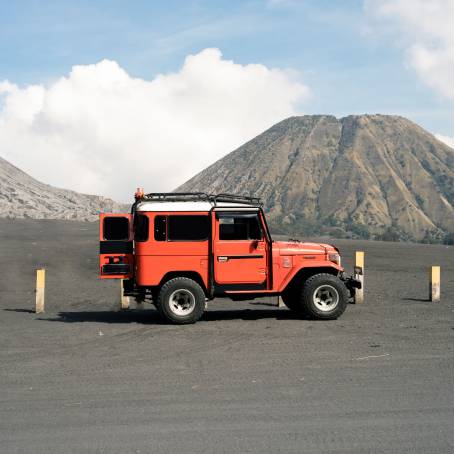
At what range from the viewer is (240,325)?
46.9 feet

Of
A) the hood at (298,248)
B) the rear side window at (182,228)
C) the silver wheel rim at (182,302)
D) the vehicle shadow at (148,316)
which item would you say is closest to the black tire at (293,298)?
the vehicle shadow at (148,316)

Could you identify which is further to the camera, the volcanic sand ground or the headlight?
the headlight

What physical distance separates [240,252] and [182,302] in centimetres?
169

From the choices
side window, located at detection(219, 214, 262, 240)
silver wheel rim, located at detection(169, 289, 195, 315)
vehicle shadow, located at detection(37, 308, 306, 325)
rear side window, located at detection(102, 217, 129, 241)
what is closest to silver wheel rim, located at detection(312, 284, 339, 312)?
vehicle shadow, located at detection(37, 308, 306, 325)

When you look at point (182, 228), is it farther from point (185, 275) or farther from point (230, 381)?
point (230, 381)

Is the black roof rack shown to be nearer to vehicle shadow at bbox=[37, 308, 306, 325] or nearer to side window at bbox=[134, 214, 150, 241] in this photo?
side window at bbox=[134, 214, 150, 241]

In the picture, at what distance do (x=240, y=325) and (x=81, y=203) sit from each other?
8319cm

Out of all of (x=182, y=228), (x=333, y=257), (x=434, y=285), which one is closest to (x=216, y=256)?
(x=182, y=228)

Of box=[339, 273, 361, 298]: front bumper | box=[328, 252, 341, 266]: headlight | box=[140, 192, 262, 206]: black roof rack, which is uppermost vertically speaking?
box=[140, 192, 262, 206]: black roof rack

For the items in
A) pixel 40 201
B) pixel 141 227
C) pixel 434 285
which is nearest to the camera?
pixel 141 227

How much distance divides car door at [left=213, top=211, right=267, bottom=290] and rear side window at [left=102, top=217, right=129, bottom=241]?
211cm

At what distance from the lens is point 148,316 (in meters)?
16.4

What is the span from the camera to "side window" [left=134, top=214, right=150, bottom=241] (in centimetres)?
1473

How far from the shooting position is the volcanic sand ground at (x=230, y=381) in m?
6.50
